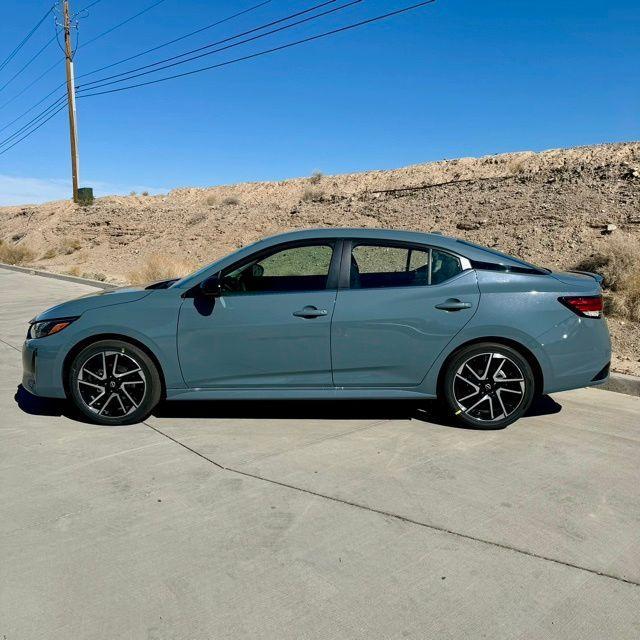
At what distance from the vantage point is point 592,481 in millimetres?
4188

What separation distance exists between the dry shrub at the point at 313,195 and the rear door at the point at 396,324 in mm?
25074

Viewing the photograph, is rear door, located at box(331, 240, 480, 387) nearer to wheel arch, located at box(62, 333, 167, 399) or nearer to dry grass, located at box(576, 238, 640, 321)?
wheel arch, located at box(62, 333, 167, 399)

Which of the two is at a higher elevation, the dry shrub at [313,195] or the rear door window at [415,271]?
the dry shrub at [313,195]

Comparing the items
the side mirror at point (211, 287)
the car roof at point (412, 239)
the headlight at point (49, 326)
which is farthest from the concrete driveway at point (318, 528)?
the car roof at point (412, 239)

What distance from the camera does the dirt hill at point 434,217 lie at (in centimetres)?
1525

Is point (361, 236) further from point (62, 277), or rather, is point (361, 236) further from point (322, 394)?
point (62, 277)

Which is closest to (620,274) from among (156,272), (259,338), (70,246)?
(259,338)

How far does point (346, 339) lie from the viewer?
507 cm

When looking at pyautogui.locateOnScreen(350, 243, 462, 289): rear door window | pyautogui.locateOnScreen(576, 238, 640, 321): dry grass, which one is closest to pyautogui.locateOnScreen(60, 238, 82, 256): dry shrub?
pyautogui.locateOnScreen(576, 238, 640, 321): dry grass

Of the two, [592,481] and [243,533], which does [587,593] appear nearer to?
[592,481]

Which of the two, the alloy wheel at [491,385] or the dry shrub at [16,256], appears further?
the dry shrub at [16,256]

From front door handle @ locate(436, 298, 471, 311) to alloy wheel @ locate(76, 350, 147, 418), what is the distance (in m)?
2.44

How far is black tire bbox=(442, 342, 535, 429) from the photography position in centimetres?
512

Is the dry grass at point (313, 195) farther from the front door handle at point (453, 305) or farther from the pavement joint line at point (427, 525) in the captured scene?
the pavement joint line at point (427, 525)
